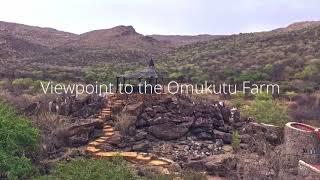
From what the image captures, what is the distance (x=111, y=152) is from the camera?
1891 centimetres

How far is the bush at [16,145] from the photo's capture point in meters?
15.4

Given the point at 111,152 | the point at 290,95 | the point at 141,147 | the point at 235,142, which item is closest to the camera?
the point at 111,152

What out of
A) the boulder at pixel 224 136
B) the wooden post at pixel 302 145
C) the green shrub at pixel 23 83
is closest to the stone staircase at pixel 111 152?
the boulder at pixel 224 136

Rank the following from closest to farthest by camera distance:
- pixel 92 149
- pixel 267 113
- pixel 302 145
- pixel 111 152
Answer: pixel 302 145, pixel 111 152, pixel 92 149, pixel 267 113

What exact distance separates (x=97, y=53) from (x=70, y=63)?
6216 millimetres

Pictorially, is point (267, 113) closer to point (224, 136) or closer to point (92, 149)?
point (224, 136)

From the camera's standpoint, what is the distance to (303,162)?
17266mm

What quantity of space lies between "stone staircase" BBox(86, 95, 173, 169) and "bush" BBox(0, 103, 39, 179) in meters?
2.15

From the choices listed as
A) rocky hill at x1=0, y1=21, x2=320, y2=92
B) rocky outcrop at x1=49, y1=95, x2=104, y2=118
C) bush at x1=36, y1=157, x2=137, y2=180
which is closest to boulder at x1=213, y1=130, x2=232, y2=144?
rocky outcrop at x1=49, y1=95, x2=104, y2=118

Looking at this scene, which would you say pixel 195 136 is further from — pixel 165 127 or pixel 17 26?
pixel 17 26

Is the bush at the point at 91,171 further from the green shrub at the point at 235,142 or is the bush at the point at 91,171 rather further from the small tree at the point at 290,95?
the small tree at the point at 290,95

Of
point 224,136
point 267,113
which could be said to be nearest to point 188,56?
point 267,113

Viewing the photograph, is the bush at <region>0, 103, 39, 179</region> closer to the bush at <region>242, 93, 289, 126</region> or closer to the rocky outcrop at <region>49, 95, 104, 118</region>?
the rocky outcrop at <region>49, 95, 104, 118</region>

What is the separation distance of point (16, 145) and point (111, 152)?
354cm
